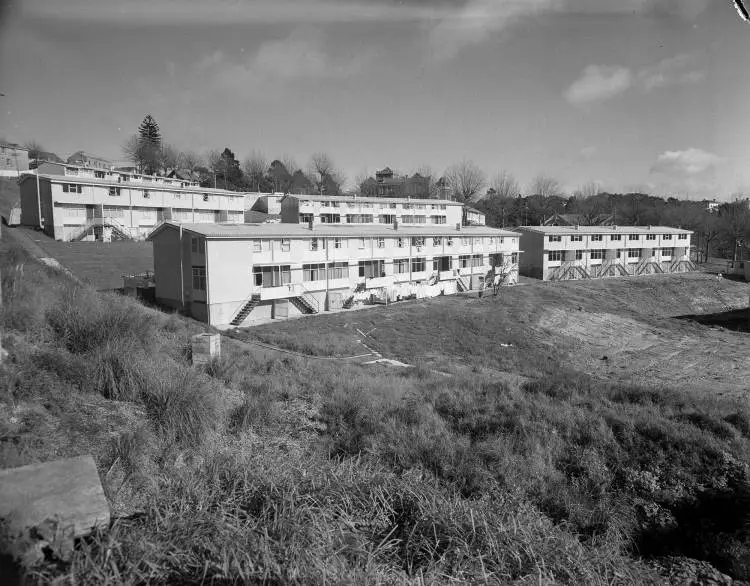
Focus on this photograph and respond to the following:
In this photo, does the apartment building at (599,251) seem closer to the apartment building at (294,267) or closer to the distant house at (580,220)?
the apartment building at (294,267)

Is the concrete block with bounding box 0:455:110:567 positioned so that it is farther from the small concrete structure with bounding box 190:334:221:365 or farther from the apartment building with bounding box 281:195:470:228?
the apartment building with bounding box 281:195:470:228

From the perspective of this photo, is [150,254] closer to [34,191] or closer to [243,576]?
[34,191]

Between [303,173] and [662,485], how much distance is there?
84033mm

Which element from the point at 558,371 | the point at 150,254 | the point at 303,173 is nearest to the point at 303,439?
the point at 558,371

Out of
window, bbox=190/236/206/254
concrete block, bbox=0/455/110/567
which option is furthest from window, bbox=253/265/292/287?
concrete block, bbox=0/455/110/567

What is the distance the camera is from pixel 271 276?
30.2 m

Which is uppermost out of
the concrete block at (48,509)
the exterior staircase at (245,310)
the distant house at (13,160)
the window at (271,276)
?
the distant house at (13,160)

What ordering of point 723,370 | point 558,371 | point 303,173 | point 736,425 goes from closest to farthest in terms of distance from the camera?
point 736,425
point 558,371
point 723,370
point 303,173

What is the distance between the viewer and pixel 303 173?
87.4 meters

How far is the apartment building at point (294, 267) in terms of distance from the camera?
27703 mm

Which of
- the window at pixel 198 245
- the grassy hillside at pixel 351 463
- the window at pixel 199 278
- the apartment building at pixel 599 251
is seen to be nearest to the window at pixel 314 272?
the window at pixel 199 278

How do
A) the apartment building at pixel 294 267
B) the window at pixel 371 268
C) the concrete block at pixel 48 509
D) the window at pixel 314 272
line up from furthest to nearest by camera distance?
the window at pixel 371 268, the window at pixel 314 272, the apartment building at pixel 294 267, the concrete block at pixel 48 509

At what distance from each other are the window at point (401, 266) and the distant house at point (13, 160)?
5524cm

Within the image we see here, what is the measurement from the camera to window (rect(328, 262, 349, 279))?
34219 millimetres
